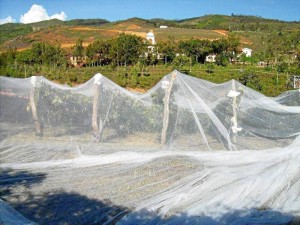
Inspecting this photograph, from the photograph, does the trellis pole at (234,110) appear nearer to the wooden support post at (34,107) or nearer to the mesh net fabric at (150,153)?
the mesh net fabric at (150,153)

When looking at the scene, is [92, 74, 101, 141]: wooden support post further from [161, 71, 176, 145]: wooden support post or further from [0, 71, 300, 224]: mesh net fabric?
[161, 71, 176, 145]: wooden support post

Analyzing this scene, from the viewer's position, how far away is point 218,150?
488cm

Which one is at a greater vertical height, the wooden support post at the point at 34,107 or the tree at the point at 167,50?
the tree at the point at 167,50

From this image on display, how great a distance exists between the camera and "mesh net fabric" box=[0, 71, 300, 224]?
3.57 metres

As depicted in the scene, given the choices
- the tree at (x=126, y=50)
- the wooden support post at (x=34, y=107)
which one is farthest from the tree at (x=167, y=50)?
the wooden support post at (x=34, y=107)

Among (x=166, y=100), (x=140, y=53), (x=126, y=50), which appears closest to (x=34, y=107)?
(x=166, y=100)

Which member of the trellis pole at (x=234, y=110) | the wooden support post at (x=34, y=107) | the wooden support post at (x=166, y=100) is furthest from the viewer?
the wooden support post at (x=34, y=107)

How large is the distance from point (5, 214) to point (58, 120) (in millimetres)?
2665

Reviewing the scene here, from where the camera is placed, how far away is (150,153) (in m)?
4.94

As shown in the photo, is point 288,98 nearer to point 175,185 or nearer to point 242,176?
point 242,176

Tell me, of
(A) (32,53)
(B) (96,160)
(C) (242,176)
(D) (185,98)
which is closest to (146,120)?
(D) (185,98)

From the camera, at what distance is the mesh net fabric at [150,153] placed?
3.57 m

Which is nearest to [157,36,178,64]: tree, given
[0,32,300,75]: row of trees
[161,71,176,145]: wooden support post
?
[0,32,300,75]: row of trees

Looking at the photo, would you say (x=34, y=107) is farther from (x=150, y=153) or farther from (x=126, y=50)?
(x=126, y=50)
